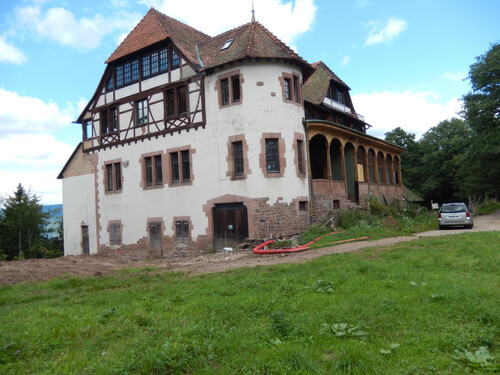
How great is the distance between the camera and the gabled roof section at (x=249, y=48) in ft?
64.3

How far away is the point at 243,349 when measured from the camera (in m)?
4.75

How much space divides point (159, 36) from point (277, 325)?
2103 centimetres

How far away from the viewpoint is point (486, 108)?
33062 millimetres

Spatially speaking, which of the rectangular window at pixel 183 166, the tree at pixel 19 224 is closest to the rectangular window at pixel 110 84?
the rectangular window at pixel 183 166

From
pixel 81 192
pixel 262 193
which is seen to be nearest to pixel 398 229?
pixel 262 193

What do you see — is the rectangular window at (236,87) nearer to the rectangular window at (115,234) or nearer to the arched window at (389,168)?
Answer: the rectangular window at (115,234)

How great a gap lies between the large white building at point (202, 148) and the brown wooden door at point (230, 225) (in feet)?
0.18

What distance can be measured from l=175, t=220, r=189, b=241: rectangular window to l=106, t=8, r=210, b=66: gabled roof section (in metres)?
8.73

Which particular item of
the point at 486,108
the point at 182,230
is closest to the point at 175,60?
the point at 182,230

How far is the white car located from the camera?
68.6ft

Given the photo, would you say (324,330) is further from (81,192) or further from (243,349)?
(81,192)

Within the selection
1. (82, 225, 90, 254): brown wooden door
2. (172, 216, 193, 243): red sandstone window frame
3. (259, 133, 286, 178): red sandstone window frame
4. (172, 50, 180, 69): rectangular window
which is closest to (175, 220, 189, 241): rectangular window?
(172, 216, 193, 243): red sandstone window frame

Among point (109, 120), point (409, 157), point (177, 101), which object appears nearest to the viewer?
point (177, 101)

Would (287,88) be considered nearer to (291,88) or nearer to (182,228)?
(291,88)
